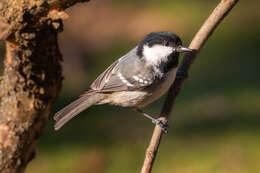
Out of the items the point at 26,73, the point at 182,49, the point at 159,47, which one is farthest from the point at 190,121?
the point at 26,73

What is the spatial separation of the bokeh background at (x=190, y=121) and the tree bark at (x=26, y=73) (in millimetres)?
1966

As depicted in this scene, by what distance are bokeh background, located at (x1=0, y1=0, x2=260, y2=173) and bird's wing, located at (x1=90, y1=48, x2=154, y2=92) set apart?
1.60 metres

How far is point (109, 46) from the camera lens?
890 centimetres

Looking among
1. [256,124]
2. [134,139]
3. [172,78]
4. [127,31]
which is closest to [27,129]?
[172,78]

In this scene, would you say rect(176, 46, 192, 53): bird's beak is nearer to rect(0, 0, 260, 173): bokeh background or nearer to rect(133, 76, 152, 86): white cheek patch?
rect(133, 76, 152, 86): white cheek patch

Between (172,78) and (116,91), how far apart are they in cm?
56

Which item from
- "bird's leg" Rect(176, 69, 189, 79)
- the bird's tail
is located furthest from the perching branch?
the bird's tail

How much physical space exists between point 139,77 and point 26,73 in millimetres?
858

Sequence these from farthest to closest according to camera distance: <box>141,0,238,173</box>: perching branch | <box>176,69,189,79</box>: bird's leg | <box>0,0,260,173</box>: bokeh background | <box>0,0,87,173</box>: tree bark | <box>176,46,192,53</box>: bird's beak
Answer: <box>0,0,260,173</box>: bokeh background, <box>176,69,189,79</box>: bird's leg, <box>176,46,192,53</box>: bird's beak, <box>0,0,87,173</box>: tree bark, <box>141,0,238,173</box>: perching branch

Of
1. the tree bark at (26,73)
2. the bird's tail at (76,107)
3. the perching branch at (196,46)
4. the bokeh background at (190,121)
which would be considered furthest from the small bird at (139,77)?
the bokeh background at (190,121)

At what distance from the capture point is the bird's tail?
325 centimetres

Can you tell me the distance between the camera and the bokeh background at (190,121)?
4.61 metres

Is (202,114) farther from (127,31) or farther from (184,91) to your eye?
(127,31)

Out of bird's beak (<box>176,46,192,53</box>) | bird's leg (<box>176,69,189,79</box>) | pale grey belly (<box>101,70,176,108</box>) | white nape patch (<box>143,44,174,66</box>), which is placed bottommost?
pale grey belly (<box>101,70,176,108</box>)
